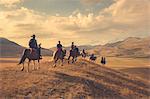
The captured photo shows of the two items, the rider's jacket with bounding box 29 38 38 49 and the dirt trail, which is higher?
the rider's jacket with bounding box 29 38 38 49

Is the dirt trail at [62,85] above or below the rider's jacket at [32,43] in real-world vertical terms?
below

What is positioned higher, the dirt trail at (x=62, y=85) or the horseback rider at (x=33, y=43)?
the horseback rider at (x=33, y=43)

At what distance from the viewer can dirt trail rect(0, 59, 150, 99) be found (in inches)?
1198

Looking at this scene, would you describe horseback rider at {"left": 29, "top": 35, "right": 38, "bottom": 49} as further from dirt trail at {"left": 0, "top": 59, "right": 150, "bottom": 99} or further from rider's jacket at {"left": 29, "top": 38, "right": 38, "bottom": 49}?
dirt trail at {"left": 0, "top": 59, "right": 150, "bottom": 99}

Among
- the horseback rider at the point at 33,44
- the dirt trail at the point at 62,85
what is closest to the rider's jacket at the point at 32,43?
the horseback rider at the point at 33,44

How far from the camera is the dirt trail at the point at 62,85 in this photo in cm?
3044

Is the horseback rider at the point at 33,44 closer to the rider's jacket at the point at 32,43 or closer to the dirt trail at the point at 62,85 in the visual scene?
the rider's jacket at the point at 32,43

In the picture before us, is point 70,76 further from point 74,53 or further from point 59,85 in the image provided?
point 74,53

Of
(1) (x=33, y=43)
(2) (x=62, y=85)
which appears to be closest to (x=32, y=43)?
(1) (x=33, y=43)

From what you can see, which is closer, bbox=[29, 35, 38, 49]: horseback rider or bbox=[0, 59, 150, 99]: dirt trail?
bbox=[0, 59, 150, 99]: dirt trail

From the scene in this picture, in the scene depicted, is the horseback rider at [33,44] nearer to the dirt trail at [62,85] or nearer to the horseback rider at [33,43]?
the horseback rider at [33,43]

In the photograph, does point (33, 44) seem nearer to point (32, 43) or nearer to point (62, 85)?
point (32, 43)

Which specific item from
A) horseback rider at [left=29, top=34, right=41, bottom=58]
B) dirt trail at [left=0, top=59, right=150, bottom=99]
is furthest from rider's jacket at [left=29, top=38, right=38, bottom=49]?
dirt trail at [left=0, top=59, right=150, bottom=99]

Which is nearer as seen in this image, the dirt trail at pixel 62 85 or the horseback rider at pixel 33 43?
the dirt trail at pixel 62 85
